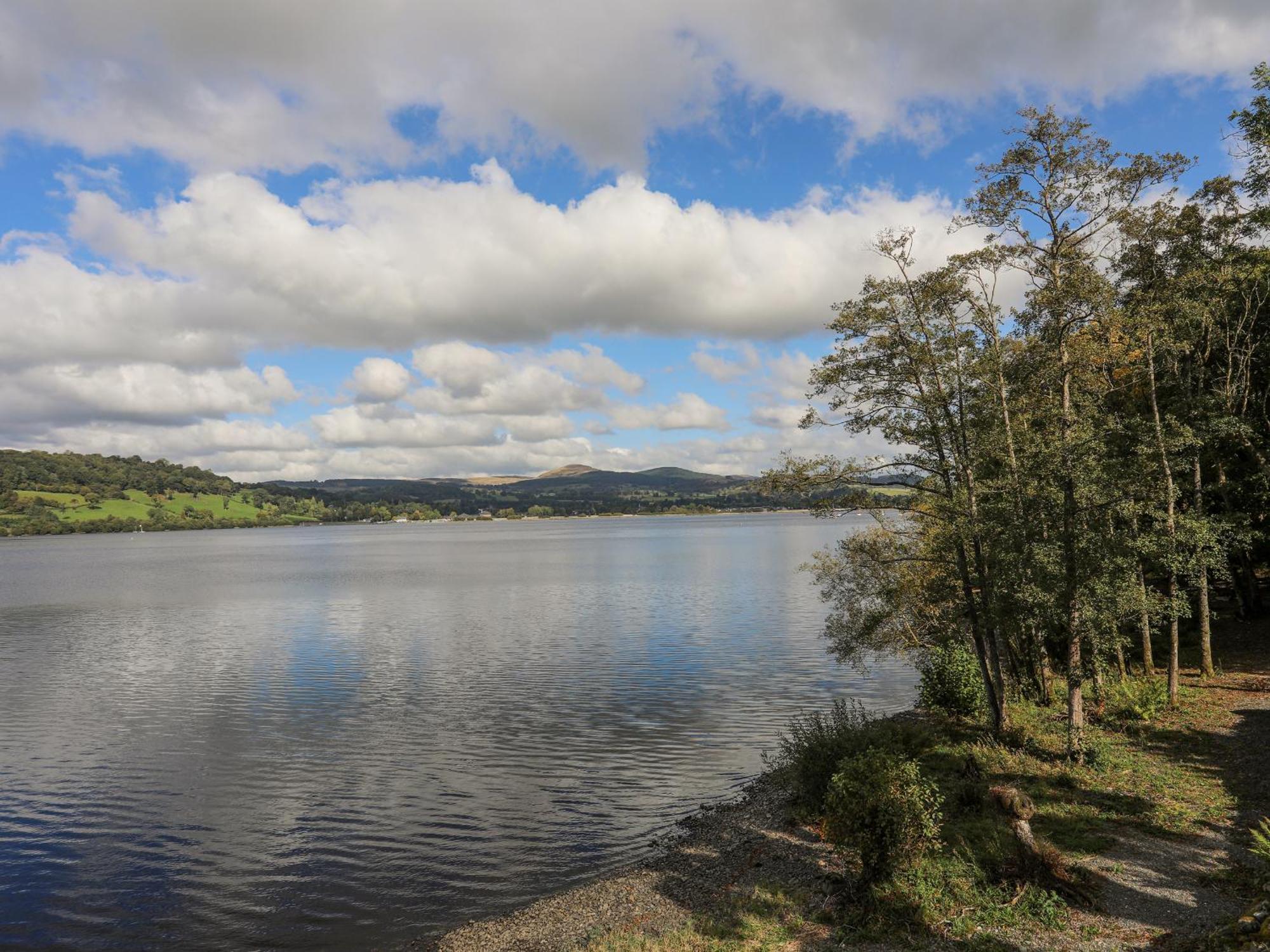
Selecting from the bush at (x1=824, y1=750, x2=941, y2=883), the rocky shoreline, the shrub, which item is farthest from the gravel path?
the shrub

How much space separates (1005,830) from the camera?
63.0ft

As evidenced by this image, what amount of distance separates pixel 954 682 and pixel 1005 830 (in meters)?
13.9

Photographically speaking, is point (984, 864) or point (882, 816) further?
point (984, 864)

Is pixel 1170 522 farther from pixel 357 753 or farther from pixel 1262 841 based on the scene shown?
pixel 357 753

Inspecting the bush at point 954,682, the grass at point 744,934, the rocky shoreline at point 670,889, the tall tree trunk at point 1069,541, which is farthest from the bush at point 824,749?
the tall tree trunk at point 1069,541

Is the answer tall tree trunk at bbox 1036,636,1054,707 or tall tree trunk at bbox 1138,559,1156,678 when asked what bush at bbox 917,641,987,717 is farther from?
tall tree trunk at bbox 1138,559,1156,678

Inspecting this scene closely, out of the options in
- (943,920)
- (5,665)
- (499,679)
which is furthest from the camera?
(5,665)

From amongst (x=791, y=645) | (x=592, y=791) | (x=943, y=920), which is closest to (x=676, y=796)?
(x=592, y=791)

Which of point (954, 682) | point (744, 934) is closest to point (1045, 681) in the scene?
point (954, 682)

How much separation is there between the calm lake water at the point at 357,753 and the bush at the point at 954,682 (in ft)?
25.2

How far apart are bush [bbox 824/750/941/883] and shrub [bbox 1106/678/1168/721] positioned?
663 inches

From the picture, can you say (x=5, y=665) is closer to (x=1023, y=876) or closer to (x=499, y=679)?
(x=499, y=679)

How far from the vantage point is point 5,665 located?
5412 centimetres

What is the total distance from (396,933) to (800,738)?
13800 mm
